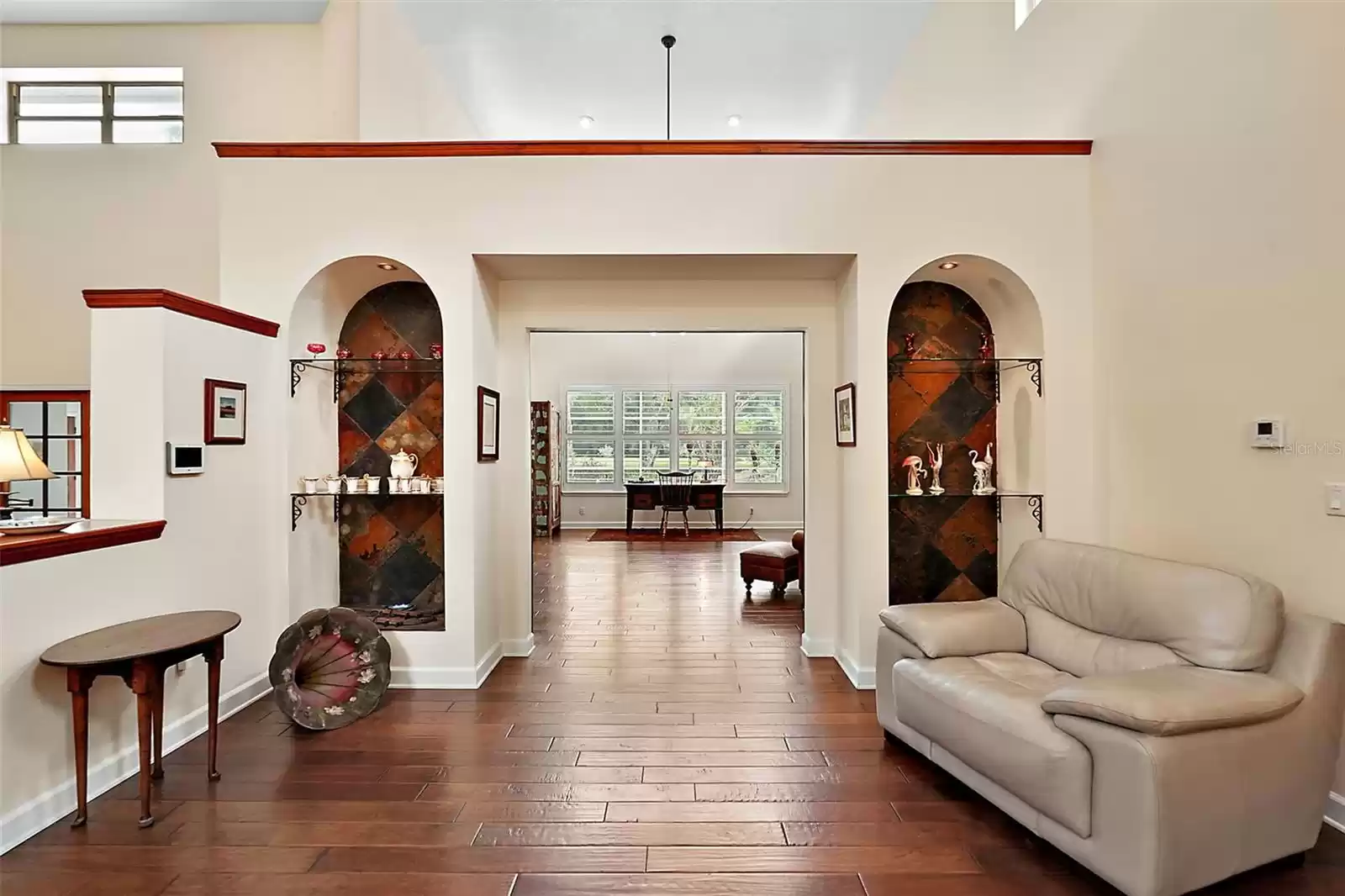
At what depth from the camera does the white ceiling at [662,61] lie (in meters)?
4.28

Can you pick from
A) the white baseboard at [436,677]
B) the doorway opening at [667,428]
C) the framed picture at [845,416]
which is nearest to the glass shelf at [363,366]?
the white baseboard at [436,677]

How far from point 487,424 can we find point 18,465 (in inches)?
80.0

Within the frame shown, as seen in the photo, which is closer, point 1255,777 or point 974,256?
point 1255,777

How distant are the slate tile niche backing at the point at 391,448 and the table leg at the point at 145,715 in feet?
6.21

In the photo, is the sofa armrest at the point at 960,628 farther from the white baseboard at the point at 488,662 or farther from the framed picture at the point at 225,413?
the framed picture at the point at 225,413

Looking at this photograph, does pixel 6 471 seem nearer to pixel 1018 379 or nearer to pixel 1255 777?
pixel 1255 777

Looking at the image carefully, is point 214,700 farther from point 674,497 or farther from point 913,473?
point 674,497

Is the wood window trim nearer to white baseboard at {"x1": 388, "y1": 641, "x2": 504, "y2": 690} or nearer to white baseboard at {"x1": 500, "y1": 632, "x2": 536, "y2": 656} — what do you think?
white baseboard at {"x1": 388, "y1": 641, "x2": 504, "y2": 690}

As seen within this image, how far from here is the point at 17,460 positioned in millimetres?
2594

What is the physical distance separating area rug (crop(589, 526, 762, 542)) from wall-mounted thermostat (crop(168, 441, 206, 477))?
Answer: 7164 millimetres

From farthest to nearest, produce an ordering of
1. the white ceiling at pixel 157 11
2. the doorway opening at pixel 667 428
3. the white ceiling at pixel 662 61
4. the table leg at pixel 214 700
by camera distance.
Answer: the doorway opening at pixel 667 428 < the white ceiling at pixel 157 11 < the white ceiling at pixel 662 61 < the table leg at pixel 214 700

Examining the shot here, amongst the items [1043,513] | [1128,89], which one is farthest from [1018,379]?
[1128,89]

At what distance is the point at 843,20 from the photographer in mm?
4332

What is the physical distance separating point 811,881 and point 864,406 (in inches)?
96.1
